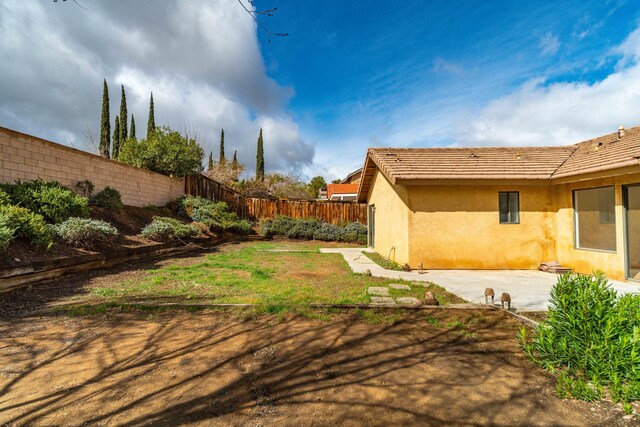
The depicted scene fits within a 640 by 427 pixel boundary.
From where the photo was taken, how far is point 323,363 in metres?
2.87

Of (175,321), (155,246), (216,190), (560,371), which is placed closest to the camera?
(560,371)

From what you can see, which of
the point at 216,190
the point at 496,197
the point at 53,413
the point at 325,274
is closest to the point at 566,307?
the point at 53,413

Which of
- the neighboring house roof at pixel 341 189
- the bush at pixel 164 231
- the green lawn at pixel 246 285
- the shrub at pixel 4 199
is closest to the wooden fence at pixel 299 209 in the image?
the bush at pixel 164 231

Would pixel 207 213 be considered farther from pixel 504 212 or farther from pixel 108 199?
pixel 504 212

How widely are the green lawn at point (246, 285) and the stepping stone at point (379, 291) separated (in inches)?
6.7

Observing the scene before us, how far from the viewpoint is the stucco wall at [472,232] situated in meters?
8.58

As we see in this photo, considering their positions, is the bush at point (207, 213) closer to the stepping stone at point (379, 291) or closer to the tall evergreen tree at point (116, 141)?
the stepping stone at point (379, 291)

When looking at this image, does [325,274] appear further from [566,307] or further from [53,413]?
[53,413]

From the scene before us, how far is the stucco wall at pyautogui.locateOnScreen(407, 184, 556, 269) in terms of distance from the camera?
8.58 meters

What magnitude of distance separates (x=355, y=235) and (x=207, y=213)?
339 inches

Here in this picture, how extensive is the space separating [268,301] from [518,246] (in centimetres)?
806

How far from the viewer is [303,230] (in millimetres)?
17547

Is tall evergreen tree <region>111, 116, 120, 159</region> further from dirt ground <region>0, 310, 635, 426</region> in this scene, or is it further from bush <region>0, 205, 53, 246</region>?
dirt ground <region>0, 310, 635, 426</region>

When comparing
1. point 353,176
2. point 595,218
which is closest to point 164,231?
point 595,218
